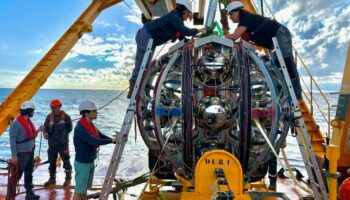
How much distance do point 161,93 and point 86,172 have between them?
152 cm

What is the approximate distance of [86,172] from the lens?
189 inches

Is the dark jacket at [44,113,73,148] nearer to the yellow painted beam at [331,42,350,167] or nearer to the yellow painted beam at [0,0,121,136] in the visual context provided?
the yellow painted beam at [0,0,121,136]

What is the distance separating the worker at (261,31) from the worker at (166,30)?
0.48 meters

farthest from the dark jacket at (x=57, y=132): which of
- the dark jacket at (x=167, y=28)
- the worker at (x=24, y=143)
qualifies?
the dark jacket at (x=167, y=28)

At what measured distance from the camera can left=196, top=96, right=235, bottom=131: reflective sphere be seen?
12.2ft

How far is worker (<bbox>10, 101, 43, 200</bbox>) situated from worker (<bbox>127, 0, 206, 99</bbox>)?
179cm

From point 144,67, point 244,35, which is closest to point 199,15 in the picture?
point 244,35

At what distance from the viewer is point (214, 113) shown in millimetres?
3695

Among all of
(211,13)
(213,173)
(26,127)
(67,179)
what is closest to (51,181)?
(67,179)

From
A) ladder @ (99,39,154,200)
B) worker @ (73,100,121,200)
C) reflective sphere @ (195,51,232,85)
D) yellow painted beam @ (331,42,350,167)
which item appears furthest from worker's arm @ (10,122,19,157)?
yellow painted beam @ (331,42,350,167)

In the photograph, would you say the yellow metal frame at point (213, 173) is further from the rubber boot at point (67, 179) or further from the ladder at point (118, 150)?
the rubber boot at point (67, 179)

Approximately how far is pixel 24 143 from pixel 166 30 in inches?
108

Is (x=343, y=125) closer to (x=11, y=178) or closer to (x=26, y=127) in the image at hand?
(x=26, y=127)

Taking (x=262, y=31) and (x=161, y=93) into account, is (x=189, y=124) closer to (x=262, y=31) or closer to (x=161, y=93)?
(x=161, y=93)
